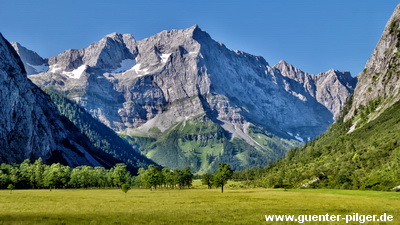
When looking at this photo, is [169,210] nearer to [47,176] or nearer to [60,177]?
[47,176]

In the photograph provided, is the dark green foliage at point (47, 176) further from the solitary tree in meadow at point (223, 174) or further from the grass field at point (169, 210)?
the grass field at point (169, 210)

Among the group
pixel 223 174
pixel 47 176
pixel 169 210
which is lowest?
pixel 169 210

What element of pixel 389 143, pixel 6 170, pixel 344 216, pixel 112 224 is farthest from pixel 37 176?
pixel 389 143

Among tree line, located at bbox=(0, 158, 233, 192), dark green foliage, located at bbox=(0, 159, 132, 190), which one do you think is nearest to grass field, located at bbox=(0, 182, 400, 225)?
tree line, located at bbox=(0, 158, 233, 192)

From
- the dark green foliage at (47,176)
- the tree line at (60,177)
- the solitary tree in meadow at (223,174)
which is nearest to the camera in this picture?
the solitary tree in meadow at (223,174)

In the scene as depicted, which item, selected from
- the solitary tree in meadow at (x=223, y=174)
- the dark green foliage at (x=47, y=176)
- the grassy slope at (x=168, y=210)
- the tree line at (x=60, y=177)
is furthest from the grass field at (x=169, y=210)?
the dark green foliage at (x=47, y=176)

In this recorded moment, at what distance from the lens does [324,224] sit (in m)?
39.2

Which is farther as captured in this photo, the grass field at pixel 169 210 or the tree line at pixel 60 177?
the tree line at pixel 60 177

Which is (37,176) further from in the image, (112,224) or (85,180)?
(112,224)

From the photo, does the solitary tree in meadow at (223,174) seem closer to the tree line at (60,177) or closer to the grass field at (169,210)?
the tree line at (60,177)

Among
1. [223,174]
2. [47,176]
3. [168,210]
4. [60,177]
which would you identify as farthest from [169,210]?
[60,177]

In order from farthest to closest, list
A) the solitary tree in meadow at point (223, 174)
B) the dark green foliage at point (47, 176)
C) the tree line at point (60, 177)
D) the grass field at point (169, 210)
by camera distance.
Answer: the dark green foliage at point (47, 176) → the tree line at point (60, 177) → the solitary tree in meadow at point (223, 174) → the grass field at point (169, 210)

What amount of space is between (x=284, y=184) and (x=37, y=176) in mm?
134372

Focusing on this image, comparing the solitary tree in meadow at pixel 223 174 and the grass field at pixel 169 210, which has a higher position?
the solitary tree in meadow at pixel 223 174
